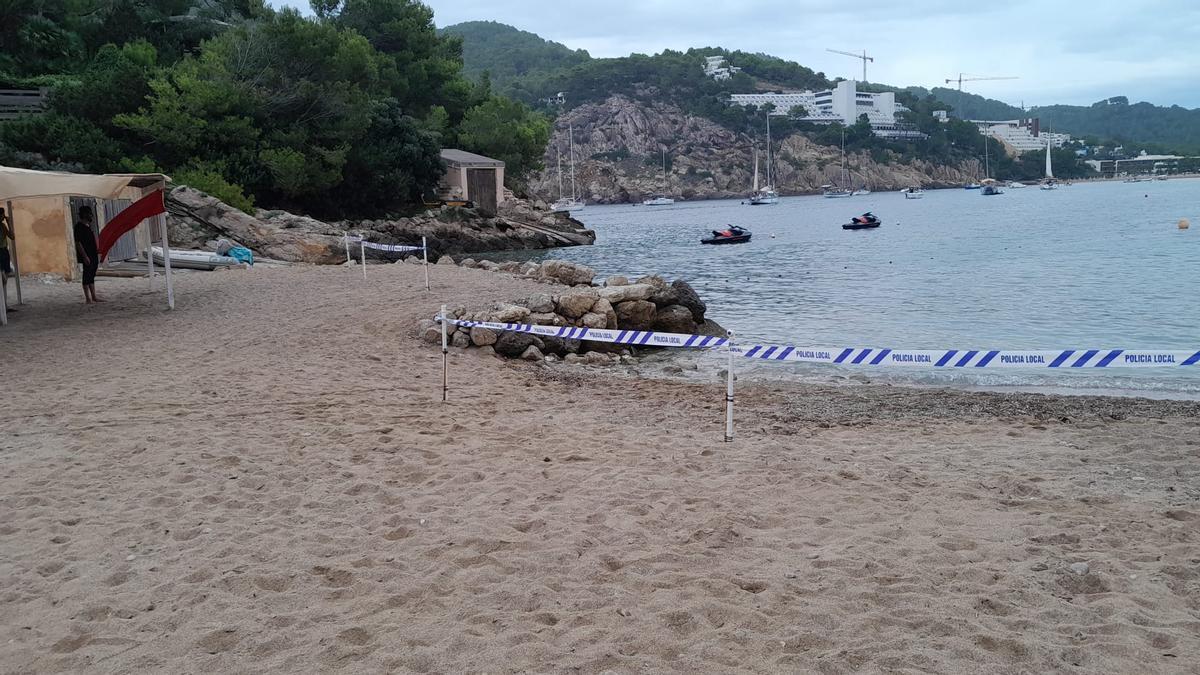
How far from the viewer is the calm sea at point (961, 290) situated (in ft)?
56.4

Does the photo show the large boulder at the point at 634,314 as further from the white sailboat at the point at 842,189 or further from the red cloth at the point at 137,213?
the white sailboat at the point at 842,189

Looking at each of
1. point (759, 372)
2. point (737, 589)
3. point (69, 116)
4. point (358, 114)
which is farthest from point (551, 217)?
point (737, 589)

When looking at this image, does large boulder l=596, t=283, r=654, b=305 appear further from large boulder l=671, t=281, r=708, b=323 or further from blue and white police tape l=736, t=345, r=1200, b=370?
blue and white police tape l=736, t=345, r=1200, b=370

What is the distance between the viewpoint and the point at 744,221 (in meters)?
92.1

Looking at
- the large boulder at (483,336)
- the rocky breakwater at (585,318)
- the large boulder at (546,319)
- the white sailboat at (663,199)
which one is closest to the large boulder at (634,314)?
the rocky breakwater at (585,318)

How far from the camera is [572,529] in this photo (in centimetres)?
587

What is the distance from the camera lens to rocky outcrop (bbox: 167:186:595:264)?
2978 centimetres

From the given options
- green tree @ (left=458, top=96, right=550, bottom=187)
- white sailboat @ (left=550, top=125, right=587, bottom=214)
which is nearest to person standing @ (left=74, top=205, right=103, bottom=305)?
green tree @ (left=458, top=96, right=550, bottom=187)

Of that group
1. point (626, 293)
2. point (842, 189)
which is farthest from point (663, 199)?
point (626, 293)

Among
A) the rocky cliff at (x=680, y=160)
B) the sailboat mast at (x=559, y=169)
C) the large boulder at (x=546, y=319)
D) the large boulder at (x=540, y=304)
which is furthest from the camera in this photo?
the rocky cliff at (x=680, y=160)

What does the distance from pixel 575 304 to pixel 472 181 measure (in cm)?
4073

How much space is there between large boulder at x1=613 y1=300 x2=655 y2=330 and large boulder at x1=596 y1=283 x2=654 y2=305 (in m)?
0.14

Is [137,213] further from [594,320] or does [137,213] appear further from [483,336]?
[594,320]

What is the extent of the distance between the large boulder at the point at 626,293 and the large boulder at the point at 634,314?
0.47 feet
